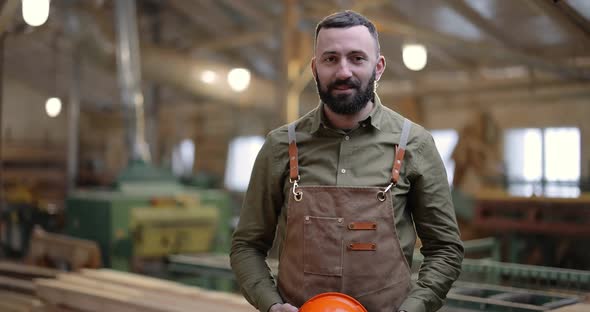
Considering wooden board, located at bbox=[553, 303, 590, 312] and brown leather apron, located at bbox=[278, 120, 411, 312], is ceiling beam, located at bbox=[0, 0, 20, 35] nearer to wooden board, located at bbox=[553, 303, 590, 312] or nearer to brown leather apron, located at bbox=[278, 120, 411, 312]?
brown leather apron, located at bbox=[278, 120, 411, 312]

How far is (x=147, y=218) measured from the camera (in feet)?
25.7

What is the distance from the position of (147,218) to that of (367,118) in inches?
231

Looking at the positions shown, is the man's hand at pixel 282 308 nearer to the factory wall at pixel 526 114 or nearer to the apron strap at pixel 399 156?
the apron strap at pixel 399 156

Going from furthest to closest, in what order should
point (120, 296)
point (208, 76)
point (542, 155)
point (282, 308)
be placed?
1. point (542, 155)
2. point (208, 76)
3. point (120, 296)
4. point (282, 308)

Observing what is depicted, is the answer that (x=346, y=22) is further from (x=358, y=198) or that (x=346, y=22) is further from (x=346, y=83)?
(x=358, y=198)

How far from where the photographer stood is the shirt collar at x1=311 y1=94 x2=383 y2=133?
228 cm

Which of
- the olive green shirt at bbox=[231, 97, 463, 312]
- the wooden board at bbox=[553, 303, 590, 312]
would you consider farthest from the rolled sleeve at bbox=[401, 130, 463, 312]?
the wooden board at bbox=[553, 303, 590, 312]

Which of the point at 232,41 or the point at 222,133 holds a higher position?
the point at 232,41

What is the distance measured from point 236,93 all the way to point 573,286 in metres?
9.13

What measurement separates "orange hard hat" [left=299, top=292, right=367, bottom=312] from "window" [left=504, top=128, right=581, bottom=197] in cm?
1009

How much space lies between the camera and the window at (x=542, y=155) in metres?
12.5

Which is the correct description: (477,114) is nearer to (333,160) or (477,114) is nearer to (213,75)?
(213,75)

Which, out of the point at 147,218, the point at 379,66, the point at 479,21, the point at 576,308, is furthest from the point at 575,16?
the point at 479,21

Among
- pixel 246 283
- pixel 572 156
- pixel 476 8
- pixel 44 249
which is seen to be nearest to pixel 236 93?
pixel 476 8
